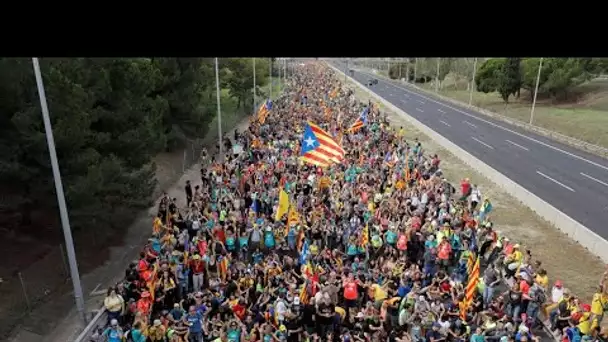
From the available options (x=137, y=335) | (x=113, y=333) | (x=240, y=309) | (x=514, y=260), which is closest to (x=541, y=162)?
(x=514, y=260)

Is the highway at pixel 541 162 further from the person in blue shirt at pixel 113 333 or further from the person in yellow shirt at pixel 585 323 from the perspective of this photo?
the person in blue shirt at pixel 113 333

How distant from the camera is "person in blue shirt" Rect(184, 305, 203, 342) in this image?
10.5m

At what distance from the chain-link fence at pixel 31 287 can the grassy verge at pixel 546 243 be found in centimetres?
1388

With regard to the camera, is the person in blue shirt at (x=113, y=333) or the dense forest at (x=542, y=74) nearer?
the person in blue shirt at (x=113, y=333)

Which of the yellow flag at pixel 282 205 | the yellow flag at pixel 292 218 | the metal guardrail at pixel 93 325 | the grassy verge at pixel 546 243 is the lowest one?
the grassy verge at pixel 546 243

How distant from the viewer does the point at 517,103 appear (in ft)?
229

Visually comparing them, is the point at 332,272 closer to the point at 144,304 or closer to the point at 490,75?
the point at 144,304

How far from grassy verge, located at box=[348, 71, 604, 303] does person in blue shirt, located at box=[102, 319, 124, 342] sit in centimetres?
1166

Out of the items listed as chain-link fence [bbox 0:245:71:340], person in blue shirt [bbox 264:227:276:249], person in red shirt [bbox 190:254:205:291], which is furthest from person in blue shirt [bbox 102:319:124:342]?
person in blue shirt [bbox 264:227:276:249]

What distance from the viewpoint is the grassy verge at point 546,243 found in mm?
15578

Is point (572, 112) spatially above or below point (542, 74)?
below

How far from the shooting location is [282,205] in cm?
1538

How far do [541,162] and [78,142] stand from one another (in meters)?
27.7

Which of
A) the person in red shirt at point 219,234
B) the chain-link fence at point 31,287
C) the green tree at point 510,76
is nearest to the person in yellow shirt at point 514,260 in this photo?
the person in red shirt at point 219,234
